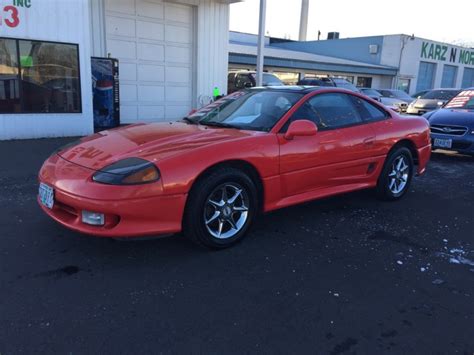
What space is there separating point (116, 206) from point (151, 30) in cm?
995

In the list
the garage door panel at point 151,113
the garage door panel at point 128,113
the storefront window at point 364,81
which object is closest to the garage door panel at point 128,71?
the garage door panel at point 128,113

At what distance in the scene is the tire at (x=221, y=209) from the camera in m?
3.42

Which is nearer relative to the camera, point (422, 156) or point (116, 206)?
point (116, 206)

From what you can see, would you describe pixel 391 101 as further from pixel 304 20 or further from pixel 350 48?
pixel 304 20

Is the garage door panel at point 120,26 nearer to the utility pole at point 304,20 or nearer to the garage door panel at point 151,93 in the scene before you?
the garage door panel at point 151,93

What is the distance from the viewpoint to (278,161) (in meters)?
3.92

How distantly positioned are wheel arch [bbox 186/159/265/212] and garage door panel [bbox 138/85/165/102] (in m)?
9.10

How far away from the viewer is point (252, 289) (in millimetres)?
3045

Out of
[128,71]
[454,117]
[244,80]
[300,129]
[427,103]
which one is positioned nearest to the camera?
[300,129]

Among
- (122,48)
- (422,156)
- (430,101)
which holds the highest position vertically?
(122,48)

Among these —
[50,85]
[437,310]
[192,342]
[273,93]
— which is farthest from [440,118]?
[50,85]

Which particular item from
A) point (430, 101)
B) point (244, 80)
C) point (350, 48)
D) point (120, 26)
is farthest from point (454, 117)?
point (350, 48)

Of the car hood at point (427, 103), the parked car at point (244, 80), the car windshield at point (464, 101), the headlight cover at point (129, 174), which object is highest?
the parked car at point (244, 80)

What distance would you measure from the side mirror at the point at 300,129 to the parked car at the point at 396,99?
16.7m
